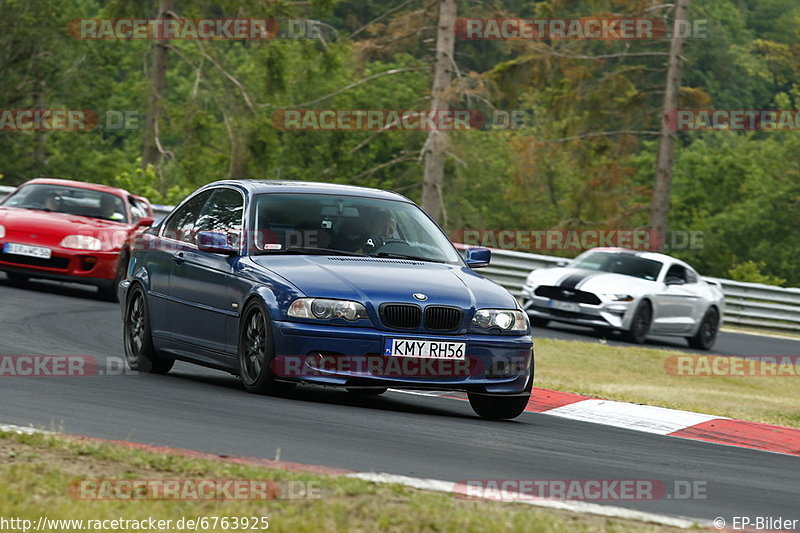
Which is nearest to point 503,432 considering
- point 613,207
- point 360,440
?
point 360,440

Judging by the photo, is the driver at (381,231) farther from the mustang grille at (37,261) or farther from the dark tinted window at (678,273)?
the dark tinted window at (678,273)

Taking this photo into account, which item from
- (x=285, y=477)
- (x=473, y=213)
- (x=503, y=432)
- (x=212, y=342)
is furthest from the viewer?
(x=473, y=213)

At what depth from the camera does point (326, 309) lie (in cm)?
915

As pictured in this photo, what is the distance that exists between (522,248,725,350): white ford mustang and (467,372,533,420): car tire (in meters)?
11.7

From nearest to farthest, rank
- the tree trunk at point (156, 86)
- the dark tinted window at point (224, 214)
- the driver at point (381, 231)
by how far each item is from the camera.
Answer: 1. the driver at point (381, 231)
2. the dark tinted window at point (224, 214)
3. the tree trunk at point (156, 86)

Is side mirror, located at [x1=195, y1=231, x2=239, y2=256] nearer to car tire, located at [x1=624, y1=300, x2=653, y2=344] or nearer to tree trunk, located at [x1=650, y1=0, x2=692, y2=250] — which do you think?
car tire, located at [x1=624, y1=300, x2=653, y2=344]

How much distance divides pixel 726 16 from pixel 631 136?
4043 centimetres

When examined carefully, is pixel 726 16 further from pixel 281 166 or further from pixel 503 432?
pixel 503 432

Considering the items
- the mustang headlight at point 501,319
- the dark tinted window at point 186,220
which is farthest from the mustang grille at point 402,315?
the dark tinted window at point 186,220

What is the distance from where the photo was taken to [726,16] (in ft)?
246

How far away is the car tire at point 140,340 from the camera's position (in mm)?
11102

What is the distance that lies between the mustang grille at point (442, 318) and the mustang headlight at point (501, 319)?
0.42 feet

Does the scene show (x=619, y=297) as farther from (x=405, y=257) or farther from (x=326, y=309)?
(x=326, y=309)

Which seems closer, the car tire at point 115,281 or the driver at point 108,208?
the car tire at point 115,281
